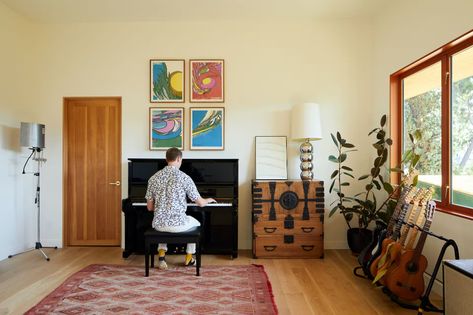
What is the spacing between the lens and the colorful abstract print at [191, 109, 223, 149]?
4.29m

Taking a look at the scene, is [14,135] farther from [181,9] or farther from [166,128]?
[181,9]

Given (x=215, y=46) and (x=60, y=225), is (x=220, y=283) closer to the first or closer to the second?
(x=60, y=225)

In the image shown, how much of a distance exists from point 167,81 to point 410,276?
3.52 metres

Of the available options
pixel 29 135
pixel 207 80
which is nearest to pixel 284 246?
pixel 207 80

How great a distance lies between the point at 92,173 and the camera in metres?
4.41

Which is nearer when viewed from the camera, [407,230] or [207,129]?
[407,230]

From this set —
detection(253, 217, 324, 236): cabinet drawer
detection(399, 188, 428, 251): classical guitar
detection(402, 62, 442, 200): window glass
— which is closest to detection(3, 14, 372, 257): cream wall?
detection(253, 217, 324, 236): cabinet drawer

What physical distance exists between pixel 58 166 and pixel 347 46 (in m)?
4.23

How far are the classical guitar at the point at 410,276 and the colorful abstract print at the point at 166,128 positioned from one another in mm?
2877

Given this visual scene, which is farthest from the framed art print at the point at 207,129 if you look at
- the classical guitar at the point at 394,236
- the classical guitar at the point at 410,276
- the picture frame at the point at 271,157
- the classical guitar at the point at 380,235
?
the classical guitar at the point at 410,276

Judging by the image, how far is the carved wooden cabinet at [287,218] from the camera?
12.6 ft

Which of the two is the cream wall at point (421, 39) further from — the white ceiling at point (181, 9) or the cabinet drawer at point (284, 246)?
the cabinet drawer at point (284, 246)

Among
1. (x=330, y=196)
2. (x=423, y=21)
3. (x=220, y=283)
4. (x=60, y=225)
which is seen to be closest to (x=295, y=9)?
(x=423, y=21)

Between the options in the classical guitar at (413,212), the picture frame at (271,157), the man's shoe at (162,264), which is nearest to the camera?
the classical guitar at (413,212)
